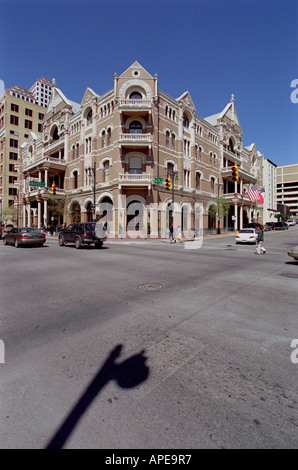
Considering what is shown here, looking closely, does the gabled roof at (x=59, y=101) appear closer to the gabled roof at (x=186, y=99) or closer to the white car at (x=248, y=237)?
the gabled roof at (x=186, y=99)

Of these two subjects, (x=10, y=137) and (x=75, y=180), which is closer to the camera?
(x=75, y=180)

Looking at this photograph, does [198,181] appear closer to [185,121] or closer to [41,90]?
[185,121]

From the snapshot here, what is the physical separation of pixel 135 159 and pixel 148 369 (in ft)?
93.6

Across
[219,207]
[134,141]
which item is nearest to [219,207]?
[219,207]

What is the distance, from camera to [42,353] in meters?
3.21

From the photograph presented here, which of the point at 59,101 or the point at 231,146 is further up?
the point at 59,101

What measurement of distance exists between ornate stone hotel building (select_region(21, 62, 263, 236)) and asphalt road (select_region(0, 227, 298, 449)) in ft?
64.5

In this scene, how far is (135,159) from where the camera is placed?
2897 cm

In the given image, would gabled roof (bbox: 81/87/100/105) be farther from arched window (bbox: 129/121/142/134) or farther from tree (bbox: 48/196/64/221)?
tree (bbox: 48/196/64/221)

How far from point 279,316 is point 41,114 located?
8263cm

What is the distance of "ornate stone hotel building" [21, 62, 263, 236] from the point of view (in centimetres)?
2814

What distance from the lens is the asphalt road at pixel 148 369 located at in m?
1.95

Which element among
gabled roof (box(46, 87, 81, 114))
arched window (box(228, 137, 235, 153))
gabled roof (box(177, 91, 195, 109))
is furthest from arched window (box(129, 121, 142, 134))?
arched window (box(228, 137, 235, 153))

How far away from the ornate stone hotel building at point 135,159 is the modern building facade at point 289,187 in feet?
292
